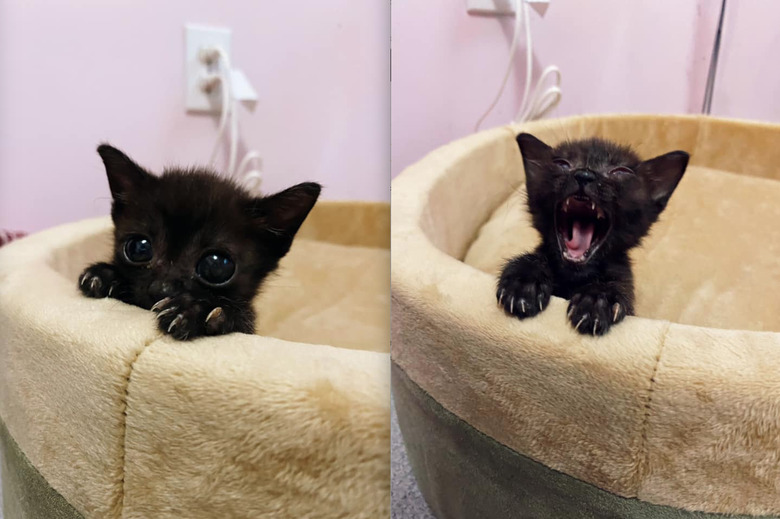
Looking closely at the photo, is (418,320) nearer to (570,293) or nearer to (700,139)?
(570,293)

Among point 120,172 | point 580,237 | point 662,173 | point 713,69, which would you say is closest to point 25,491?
point 120,172

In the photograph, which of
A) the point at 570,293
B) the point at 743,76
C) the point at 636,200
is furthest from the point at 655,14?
the point at 570,293

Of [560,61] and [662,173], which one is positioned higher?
[560,61]

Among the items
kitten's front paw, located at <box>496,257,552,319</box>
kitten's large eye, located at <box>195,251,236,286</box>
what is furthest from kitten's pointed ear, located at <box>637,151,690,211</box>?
kitten's large eye, located at <box>195,251,236,286</box>

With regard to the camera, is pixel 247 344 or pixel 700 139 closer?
pixel 247 344

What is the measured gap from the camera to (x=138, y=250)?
0.61 metres

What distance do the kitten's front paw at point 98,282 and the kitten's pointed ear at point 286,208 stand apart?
0.55 feet

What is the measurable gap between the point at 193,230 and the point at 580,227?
1.59 feet

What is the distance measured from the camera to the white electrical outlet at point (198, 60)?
988mm

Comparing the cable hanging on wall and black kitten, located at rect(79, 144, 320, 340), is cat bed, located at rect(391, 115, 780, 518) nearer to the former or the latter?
black kitten, located at rect(79, 144, 320, 340)

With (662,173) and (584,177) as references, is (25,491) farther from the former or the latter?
(662,173)

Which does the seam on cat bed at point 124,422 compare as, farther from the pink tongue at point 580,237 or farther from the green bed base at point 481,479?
the pink tongue at point 580,237

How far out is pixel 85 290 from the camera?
608 mm

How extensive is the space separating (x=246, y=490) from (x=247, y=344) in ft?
0.36
